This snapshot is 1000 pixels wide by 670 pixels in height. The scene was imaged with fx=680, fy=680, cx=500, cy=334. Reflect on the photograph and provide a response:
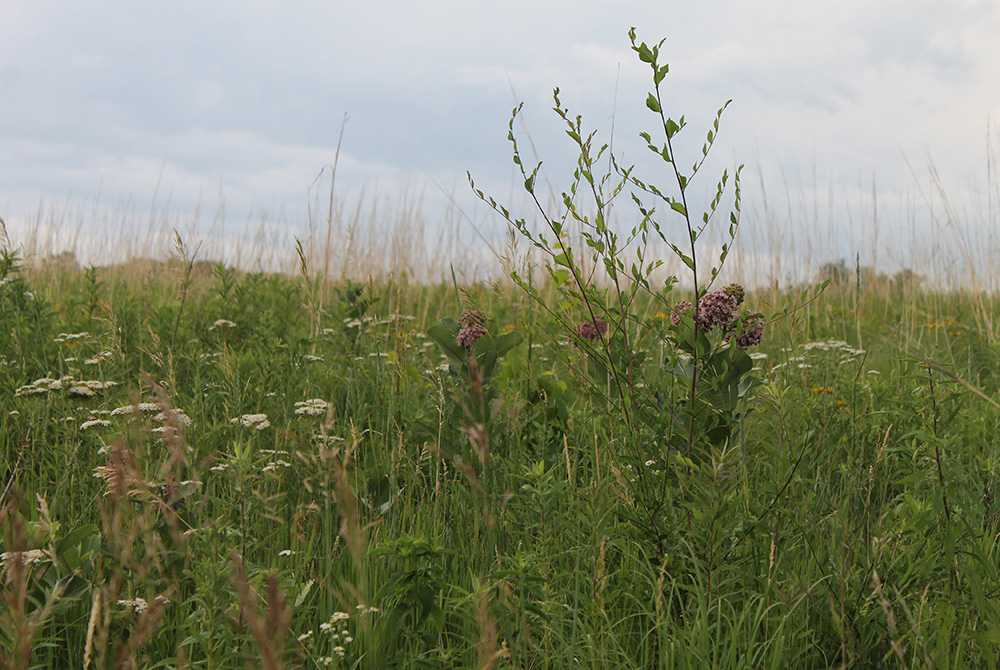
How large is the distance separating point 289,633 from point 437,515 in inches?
26.8

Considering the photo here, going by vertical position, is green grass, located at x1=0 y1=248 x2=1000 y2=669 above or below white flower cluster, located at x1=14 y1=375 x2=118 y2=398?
below

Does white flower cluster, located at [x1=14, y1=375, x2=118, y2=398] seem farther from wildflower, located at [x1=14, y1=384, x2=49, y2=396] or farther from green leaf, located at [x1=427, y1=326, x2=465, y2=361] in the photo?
green leaf, located at [x1=427, y1=326, x2=465, y2=361]

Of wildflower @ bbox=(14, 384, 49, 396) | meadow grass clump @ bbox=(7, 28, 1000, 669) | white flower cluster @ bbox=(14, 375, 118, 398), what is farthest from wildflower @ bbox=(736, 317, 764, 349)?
wildflower @ bbox=(14, 384, 49, 396)

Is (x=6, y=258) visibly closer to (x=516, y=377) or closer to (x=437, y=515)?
(x=516, y=377)

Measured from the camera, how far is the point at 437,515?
1.99 metres

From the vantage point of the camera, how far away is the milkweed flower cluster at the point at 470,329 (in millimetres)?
2350

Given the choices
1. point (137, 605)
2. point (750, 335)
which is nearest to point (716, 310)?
point (750, 335)

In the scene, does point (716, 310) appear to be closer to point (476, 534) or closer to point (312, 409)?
point (476, 534)

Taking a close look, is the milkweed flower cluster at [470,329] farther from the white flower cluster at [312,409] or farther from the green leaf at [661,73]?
the green leaf at [661,73]

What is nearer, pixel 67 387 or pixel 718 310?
pixel 718 310

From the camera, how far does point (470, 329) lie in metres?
2.37

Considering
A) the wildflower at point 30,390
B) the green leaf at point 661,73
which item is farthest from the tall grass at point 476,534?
the green leaf at point 661,73

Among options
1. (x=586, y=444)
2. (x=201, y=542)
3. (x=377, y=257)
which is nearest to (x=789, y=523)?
(x=586, y=444)

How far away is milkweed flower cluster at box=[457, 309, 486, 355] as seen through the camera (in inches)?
92.5
